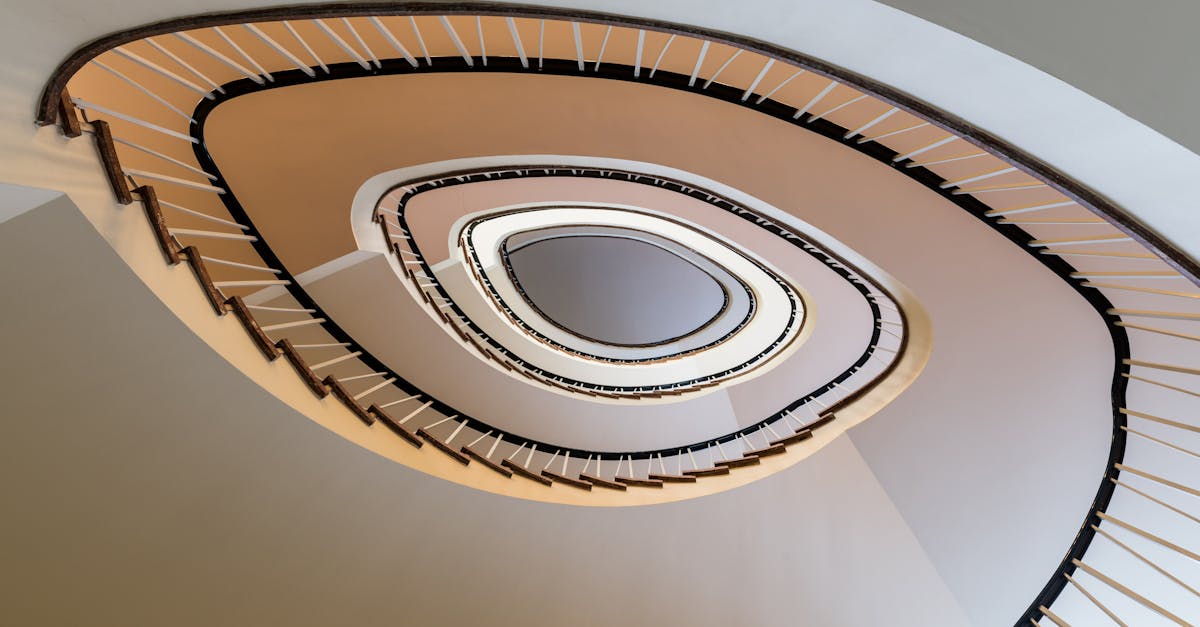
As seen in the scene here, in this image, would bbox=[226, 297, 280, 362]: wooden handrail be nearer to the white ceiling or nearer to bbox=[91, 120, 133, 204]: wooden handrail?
bbox=[91, 120, 133, 204]: wooden handrail

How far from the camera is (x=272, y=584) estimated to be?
244cm

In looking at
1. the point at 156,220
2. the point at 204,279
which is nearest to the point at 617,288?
the point at 204,279

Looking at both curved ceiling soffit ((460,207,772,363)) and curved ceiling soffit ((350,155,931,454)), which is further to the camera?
curved ceiling soffit ((460,207,772,363))

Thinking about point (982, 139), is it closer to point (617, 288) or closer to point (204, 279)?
point (204, 279)

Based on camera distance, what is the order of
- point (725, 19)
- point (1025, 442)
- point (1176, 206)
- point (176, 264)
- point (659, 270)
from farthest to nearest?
point (659, 270) < point (1025, 442) < point (176, 264) < point (725, 19) < point (1176, 206)

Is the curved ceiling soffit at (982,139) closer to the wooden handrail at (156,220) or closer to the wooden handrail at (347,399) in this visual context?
the wooden handrail at (156,220)

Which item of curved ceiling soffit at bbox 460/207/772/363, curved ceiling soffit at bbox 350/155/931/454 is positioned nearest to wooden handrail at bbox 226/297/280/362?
curved ceiling soffit at bbox 350/155/931/454

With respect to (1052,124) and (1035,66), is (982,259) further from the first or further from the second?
(1035,66)

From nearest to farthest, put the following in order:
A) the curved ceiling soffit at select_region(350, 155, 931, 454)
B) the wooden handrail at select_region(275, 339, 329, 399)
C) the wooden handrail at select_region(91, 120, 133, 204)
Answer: the wooden handrail at select_region(91, 120, 133, 204), the wooden handrail at select_region(275, 339, 329, 399), the curved ceiling soffit at select_region(350, 155, 931, 454)

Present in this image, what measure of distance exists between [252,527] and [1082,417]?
4.62 m

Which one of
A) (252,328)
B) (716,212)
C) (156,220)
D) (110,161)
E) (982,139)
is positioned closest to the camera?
(982,139)

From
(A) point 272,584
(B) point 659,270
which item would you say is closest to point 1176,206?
(A) point 272,584

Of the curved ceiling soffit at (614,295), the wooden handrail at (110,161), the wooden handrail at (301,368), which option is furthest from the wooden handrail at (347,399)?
the curved ceiling soffit at (614,295)

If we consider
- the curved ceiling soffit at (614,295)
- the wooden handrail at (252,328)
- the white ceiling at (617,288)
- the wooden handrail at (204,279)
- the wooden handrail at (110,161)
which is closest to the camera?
the wooden handrail at (110,161)
